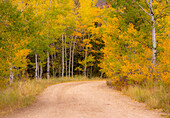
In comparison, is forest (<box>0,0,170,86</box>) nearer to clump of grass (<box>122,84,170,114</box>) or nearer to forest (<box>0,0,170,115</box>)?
forest (<box>0,0,170,115</box>)

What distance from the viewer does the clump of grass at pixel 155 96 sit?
8263 mm

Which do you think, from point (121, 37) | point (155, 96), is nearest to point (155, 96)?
point (155, 96)

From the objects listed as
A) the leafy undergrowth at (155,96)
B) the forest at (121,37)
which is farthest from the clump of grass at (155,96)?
the forest at (121,37)

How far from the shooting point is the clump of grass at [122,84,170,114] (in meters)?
8.26

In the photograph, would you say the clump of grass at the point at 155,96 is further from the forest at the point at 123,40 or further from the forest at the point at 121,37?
the forest at the point at 121,37

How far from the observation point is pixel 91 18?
31391mm

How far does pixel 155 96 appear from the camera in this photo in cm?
911

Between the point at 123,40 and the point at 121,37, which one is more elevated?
the point at 121,37

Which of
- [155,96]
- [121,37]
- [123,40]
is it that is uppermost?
[121,37]

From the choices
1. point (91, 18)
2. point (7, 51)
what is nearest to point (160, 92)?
point (7, 51)

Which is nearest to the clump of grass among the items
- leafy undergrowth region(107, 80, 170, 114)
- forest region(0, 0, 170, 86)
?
leafy undergrowth region(107, 80, 170, 114)

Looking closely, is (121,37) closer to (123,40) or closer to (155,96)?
(123,40)

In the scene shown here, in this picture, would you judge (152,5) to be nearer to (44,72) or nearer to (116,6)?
(116,6)

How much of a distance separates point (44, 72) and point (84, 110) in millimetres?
30645
